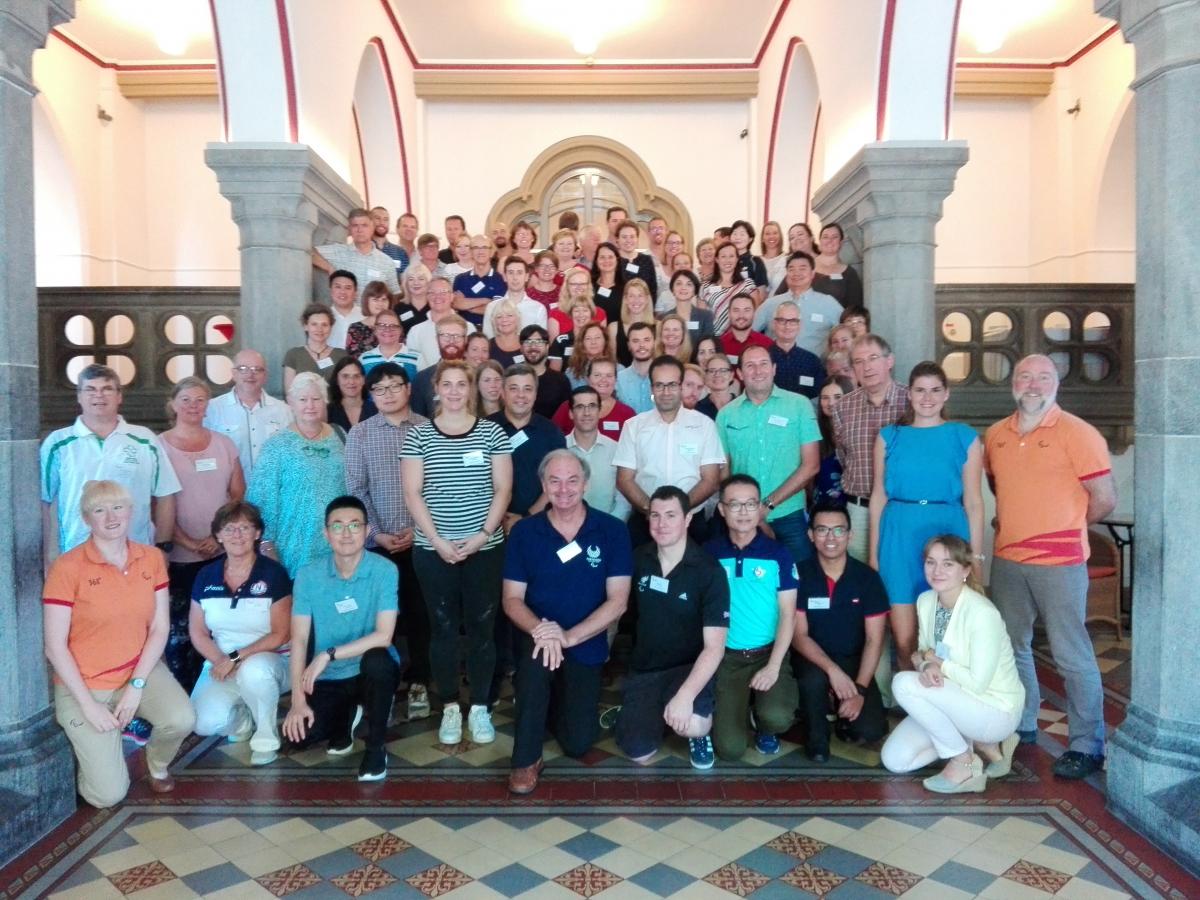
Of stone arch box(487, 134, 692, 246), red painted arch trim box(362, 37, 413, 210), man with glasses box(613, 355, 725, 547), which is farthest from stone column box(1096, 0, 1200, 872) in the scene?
stone arch box(487, 134, 692, 246)

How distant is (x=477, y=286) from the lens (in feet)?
19.3

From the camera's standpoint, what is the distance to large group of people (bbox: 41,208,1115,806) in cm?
324

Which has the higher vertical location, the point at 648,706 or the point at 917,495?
the point at 917,495

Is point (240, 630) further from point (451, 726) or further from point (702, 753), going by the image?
point (702, 753)

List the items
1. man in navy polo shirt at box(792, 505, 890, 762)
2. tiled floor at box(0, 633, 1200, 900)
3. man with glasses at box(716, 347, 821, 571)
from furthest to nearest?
man with glasses at box(716, 347, 821, 571), man in navy polo shirt at box(792, 505, 890, 762), tiled floor at box(0, 633, 1200, 900)

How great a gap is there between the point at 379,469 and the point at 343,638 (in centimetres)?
73

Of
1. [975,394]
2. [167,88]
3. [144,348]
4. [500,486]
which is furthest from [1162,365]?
[167,88]

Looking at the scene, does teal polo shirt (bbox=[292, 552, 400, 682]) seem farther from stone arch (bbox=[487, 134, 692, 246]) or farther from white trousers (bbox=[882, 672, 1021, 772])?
stone arch (bbox=[487, 134, 692, 246])

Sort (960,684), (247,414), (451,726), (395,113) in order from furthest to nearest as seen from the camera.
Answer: (395,113)
(247,414)
(451,726)
(960,684)

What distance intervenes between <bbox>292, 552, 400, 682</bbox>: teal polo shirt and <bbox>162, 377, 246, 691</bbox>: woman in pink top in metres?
0.74

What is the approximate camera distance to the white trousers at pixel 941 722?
319 cm

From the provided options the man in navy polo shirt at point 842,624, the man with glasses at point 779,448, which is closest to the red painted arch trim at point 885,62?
the man with glasses at point 779,448

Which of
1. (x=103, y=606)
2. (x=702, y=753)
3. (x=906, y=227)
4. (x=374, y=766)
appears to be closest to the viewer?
(x=103, y=606)

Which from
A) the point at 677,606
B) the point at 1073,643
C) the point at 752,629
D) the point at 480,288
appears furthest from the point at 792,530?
the point at 480,288
